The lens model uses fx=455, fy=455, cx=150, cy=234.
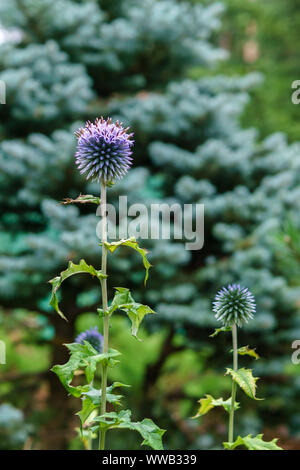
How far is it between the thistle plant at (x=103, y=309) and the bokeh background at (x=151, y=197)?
60.2 inches

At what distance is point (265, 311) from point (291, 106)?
4.44 meters

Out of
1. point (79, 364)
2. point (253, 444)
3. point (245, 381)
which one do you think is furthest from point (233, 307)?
point (79, 364)

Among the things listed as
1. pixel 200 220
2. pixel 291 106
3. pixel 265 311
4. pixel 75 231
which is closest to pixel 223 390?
pixel 265 311

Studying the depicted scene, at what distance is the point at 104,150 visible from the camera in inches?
60.2

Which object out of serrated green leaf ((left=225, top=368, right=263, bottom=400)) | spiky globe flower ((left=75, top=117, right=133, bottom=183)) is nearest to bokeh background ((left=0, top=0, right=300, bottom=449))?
spiky globe flower ((left=75, top=117, right=133, bottom=183))

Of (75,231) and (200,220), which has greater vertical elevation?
(200,220)

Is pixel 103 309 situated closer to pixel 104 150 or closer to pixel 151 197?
pixel 104 150

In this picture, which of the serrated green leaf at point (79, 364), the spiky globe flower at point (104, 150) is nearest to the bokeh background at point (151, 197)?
the spiky globe flower at point (104, 150)

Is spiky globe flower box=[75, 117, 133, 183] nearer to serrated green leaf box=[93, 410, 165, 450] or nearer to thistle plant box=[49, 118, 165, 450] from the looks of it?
thistle plant box=[49, 118, 165, 450]

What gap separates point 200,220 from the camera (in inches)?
141

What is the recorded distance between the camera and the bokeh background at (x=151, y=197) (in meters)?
3.33

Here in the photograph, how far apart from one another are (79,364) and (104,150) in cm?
70

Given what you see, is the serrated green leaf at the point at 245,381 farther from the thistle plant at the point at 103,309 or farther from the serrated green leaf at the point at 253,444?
the thistle plant at the point at 103,309
